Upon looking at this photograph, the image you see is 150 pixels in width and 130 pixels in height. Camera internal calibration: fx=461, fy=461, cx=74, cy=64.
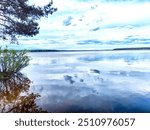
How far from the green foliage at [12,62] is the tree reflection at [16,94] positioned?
0.11ft

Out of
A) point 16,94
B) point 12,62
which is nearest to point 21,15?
point 12,62

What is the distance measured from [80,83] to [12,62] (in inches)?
13.2

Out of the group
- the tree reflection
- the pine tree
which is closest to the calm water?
the tree reflection

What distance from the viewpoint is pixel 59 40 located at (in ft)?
7.11

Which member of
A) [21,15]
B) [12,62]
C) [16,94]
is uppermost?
[21,15]

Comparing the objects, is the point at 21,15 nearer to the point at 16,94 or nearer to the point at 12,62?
the point at 12,62

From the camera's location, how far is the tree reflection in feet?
7.07

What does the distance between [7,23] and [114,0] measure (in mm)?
514

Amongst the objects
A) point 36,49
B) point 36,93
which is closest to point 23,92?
point 36,93

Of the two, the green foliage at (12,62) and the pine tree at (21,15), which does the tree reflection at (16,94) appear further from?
the pine tree at (21,15)

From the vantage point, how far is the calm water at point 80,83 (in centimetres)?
212

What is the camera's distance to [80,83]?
2.17 metres

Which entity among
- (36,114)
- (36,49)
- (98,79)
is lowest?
(36,114)

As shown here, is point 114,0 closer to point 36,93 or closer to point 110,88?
point 110,88
